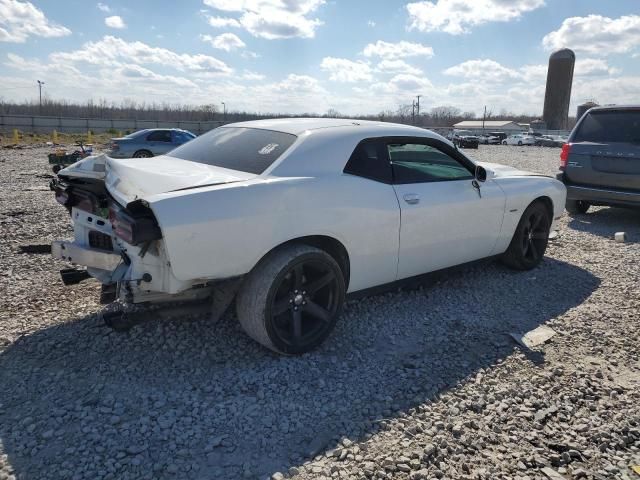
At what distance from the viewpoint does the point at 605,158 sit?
7340 millimetres

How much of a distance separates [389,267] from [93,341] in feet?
7.27

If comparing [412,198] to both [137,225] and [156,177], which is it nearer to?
[156,177]

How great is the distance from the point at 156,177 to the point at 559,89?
60.2 metres

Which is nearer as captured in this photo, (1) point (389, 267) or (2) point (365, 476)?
(2) point (365, 476)

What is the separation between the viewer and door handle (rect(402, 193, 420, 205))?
384 centimetres

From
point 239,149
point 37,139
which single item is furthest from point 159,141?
point 37,139

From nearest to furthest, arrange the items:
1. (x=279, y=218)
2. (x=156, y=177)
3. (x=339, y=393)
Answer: (x=339, y=393)
(x=279, y=218)
(x=156, y=177)

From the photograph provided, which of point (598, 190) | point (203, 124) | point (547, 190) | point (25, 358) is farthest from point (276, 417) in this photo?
point (203, 124)

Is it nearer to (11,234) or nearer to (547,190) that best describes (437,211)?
(547,190)

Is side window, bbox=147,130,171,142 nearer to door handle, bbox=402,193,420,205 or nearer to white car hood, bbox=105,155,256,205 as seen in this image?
white car hood, bbox=105,155,256,205

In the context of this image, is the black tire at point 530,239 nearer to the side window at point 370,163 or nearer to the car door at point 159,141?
the side window at point 370,163

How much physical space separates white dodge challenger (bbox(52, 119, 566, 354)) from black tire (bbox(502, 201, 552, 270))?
83 cm

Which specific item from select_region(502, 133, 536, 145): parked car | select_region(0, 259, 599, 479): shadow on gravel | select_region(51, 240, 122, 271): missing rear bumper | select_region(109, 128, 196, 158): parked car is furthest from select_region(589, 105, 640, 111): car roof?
select_region(502, 133, 536, 145): parked car

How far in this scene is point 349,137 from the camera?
3.71m
